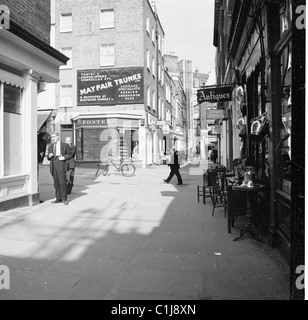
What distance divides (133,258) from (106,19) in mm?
24514

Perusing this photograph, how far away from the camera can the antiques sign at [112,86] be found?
24.8 m

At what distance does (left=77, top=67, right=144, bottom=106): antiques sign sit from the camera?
2477 cm

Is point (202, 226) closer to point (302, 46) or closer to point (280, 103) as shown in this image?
point (280, 103)

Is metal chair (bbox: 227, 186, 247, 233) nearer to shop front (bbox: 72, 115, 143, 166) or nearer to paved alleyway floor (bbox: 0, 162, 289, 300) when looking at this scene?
paved alleyway floor (bbox: 0, 162, 289, 300)

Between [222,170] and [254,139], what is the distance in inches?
131

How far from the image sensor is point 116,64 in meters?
25.0

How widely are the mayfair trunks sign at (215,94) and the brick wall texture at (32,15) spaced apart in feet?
18.0

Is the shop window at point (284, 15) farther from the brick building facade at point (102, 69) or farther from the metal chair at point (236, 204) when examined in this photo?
the brick building facade at point (102, 69)

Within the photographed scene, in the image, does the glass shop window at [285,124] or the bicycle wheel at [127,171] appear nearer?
the glass shop window at [285,124]

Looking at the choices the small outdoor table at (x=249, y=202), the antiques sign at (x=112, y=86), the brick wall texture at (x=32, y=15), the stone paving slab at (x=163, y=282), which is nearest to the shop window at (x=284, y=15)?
the small outdoor table at (x=249, y=202)

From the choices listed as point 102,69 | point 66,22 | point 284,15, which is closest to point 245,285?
point 284,15

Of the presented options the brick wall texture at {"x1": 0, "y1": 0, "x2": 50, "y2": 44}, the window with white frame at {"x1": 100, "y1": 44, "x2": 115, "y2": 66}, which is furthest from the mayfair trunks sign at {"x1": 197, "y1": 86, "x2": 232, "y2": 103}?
the window with white frame at {"x1": 100, "y1": 44, "x2": 115, "y2": 66}

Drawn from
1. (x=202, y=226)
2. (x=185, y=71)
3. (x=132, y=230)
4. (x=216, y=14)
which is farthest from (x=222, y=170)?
(x=185, y=71)

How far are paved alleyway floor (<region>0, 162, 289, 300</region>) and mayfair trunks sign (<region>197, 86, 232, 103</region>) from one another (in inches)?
214
